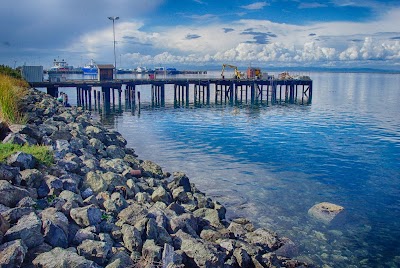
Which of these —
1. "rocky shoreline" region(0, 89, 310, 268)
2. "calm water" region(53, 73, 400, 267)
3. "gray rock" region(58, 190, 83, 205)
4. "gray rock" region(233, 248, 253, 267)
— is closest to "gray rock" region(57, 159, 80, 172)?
"rocky shoreline" region(0, 89, 310, 268)

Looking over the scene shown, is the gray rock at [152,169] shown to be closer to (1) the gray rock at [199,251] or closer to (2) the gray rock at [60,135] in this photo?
(2) the gray rock at [60,135]

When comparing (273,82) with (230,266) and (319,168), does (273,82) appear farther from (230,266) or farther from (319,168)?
(230,266)

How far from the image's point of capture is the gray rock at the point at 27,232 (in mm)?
6160

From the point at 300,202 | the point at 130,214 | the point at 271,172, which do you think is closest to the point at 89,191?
the point at 130,214

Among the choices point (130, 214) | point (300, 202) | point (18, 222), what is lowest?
point (300, 202)

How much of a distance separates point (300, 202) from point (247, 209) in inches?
104

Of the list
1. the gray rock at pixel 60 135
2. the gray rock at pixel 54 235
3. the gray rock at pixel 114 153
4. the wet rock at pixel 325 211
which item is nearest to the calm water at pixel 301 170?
the wet rock at pixel 325 211

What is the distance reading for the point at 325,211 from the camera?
14773 mm

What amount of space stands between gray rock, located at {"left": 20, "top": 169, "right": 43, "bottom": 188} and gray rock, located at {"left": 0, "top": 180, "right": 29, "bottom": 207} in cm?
69

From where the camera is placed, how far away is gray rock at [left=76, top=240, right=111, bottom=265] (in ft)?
21.9

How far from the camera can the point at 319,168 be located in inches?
837

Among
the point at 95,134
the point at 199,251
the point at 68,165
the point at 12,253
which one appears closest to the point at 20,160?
A: the point at 68,165

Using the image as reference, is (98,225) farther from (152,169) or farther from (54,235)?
(152,169)

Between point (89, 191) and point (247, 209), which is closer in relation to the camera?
point (89, 191)
